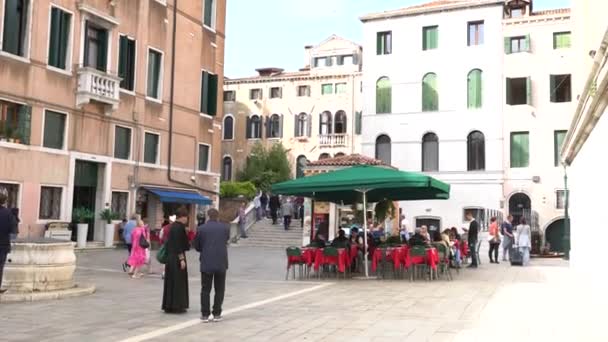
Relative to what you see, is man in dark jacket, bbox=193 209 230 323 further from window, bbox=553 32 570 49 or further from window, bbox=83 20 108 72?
window, bbox=553 32 570 49

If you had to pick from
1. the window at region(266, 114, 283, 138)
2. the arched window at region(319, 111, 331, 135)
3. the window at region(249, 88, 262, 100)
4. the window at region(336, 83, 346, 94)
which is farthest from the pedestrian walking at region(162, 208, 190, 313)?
the window at region(249, 88, 262, 100)

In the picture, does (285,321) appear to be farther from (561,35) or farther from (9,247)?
(561,35)

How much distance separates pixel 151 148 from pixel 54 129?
5.09 metres

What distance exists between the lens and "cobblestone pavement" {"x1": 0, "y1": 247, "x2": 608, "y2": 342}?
7.60 m

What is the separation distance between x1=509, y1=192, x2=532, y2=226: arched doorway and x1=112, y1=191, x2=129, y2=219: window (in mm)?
18167

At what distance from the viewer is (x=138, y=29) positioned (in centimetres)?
2466

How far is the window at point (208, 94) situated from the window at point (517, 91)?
14.4 m

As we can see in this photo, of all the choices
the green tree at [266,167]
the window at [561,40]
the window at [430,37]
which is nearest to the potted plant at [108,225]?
the window at [430,37]

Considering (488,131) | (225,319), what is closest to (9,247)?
(225,319)

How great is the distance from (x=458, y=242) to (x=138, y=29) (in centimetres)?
1481

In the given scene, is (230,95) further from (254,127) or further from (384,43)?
(384,43)

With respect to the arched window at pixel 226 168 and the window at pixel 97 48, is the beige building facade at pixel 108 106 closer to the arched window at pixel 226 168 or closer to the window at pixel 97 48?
the window at pixel 97 48

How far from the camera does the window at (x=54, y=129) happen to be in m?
20.3

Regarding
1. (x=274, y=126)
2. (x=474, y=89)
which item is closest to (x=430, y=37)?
(x=474, y=89)
